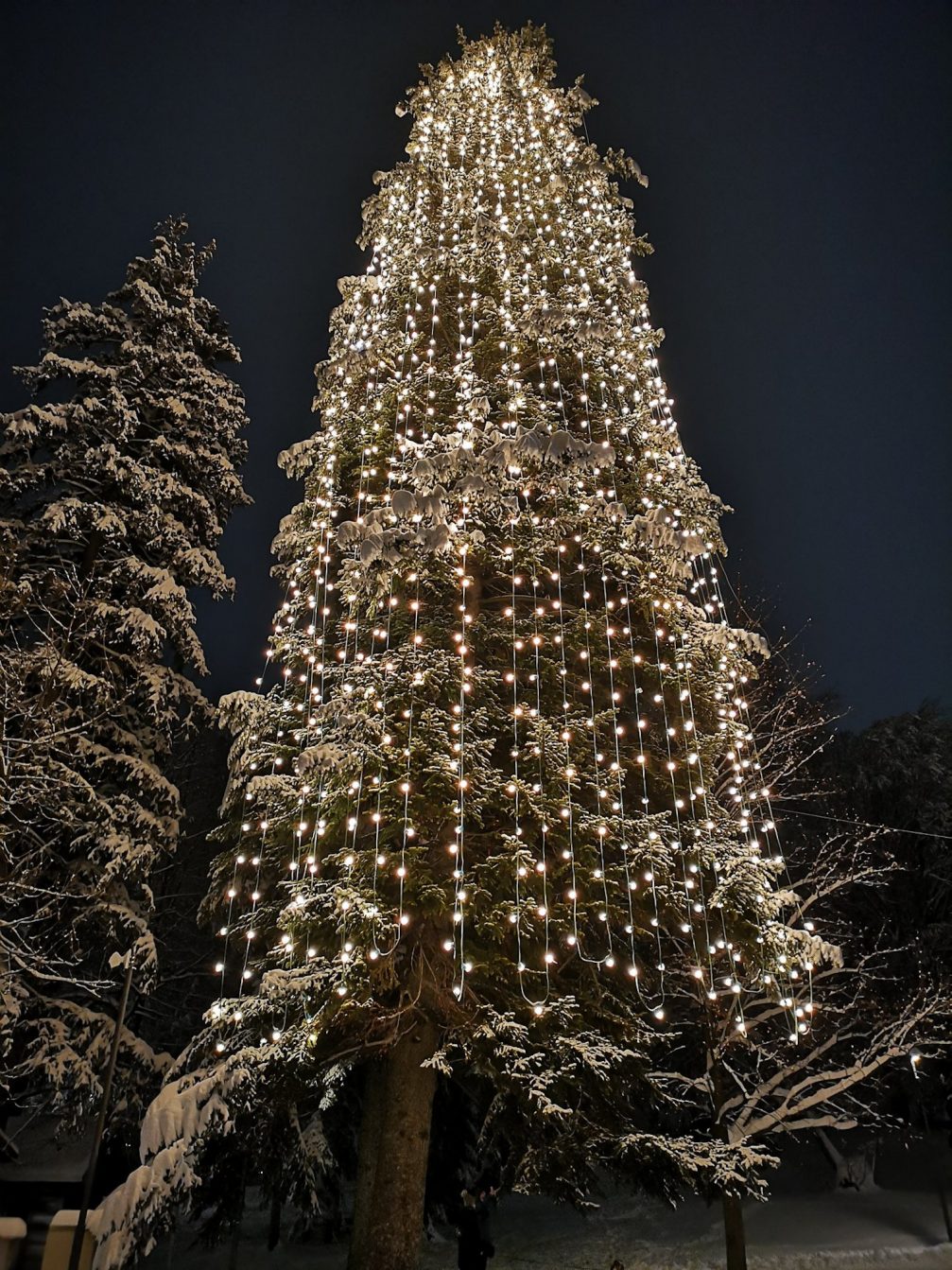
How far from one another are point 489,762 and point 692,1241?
966 centimetres

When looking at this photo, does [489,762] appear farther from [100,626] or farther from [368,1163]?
[100,626]

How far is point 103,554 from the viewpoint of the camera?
10.0 meters

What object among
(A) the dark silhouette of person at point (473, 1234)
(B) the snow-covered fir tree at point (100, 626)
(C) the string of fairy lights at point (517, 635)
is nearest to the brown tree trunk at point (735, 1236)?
(C) the string of fairy lights at point (517, 635)

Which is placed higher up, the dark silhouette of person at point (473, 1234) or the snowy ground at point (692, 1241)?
the dark silhouette of person at point (473, 1234)

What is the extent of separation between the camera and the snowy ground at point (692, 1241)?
10.2 metres

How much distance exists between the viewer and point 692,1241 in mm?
11562

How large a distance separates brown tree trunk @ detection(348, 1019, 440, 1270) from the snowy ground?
5.54 m

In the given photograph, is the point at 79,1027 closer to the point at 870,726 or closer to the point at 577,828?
the point at 577,828

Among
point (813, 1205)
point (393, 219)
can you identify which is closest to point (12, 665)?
point (393, 219)

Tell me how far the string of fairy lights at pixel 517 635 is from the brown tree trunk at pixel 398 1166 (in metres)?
0.83

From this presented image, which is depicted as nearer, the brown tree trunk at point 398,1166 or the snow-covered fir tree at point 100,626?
the brown tree trunk at point 398,1166

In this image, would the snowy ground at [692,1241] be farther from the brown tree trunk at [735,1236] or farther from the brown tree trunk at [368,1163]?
the brown tree trunk at [368,1163]

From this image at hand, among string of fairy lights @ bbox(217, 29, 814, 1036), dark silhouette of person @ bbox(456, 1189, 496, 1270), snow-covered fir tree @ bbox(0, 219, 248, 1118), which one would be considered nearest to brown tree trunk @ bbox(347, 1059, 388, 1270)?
string of fairy lights @ bbox(217, 29, 814, 1036)

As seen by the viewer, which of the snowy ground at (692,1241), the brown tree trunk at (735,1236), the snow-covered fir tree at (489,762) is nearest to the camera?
the snow-covered fir tree at (489,762)
